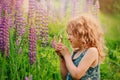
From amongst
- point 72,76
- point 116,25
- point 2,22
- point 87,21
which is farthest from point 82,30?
point 116,25

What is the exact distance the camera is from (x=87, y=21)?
406cm

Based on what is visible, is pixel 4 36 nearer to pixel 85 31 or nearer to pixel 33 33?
pixel 33 33

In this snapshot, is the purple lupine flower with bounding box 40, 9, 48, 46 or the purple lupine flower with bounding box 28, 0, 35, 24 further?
the purple lupine flower with bounding box 40, 9, 48, 46

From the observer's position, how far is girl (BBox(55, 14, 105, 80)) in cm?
390

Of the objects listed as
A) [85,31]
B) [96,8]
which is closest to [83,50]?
[85,31]

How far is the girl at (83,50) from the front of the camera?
3898 millimetres

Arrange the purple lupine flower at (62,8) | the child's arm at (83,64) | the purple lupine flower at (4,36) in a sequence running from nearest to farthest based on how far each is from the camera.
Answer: the child's arm at (83,64) → the purple lupine flower at (4,36) → the purple lupine flower at (62,8)

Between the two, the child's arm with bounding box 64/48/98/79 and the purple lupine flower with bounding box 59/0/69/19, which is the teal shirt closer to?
the child's arm with bounding box 64/48/98/79

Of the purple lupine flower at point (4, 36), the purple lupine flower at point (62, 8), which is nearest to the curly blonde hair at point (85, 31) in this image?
the purple lupine flower at point (4, 36)

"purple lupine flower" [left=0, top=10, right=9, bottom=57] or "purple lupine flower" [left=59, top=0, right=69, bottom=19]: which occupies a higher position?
"purple lupine flower" [left=59, top=0, right=69, bottom=19]

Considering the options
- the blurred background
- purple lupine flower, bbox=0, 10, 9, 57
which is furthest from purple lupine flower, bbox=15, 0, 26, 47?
purple lupine flower, bbox=0, 10, 9, 57

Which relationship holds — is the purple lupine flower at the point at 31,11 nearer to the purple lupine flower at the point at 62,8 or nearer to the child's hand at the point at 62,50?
the purple lupine flower at the point at 62,8

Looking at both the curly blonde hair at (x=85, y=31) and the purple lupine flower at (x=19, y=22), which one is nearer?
the curly blonde hair at (x=85, y=31)

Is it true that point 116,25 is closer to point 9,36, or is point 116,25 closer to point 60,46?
point 9,36
